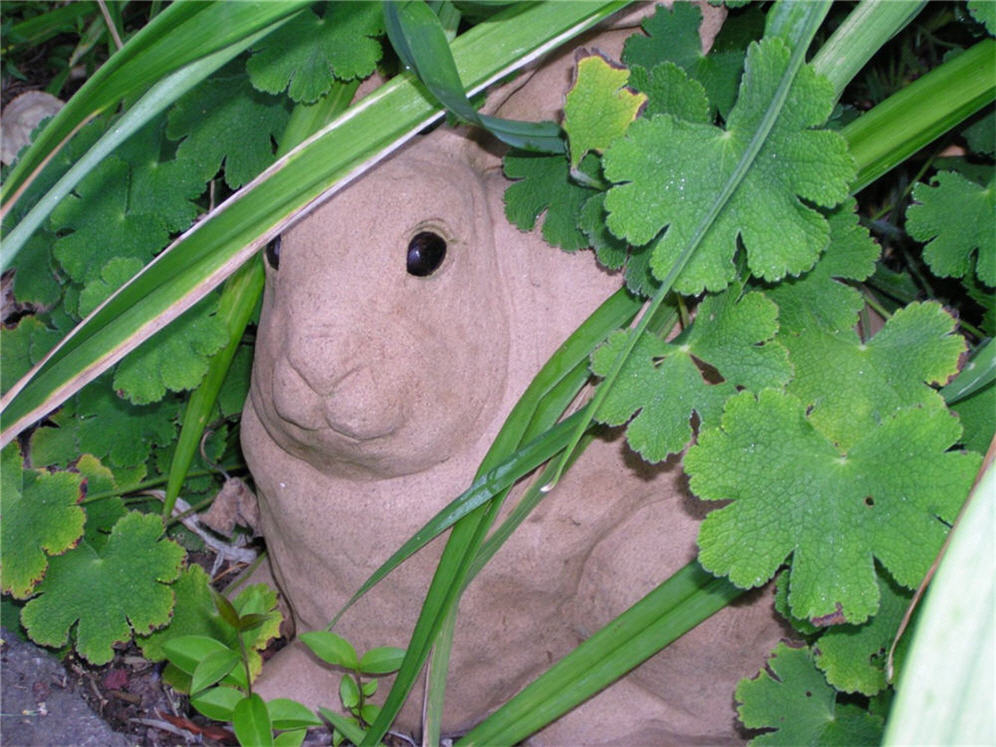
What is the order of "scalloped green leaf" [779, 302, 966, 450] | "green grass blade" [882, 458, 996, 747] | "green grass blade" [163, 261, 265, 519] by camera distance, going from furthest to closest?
"green grass blade" [163, 261, 265, 519], "scalloped green leaf" [779, 302, 966, 450], "green grass blade" [882, 458, 996, 747]

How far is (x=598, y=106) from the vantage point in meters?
1.24

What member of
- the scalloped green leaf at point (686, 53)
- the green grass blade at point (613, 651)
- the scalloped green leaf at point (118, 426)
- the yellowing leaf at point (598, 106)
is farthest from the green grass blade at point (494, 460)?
the scalloped green leaf at point (118, 426)

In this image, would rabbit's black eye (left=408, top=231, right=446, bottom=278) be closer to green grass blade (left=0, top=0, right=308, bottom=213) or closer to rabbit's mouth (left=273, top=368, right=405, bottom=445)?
rabbit's mouth (left=273, top=368, right=405, bottom=445)

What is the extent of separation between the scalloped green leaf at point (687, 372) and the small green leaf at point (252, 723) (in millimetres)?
621

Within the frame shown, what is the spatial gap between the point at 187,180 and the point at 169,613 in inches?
26.4

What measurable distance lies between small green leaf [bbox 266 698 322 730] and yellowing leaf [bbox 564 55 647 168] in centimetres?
87

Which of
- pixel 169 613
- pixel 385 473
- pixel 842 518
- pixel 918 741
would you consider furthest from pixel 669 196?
pixel 169 613

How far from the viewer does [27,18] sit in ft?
7.67

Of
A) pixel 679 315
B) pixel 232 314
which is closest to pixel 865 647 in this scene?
pixel 679 315

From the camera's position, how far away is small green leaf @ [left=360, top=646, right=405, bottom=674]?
1.41m

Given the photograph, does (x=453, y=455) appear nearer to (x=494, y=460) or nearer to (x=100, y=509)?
(x=494, y=460)

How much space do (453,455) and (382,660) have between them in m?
0.31

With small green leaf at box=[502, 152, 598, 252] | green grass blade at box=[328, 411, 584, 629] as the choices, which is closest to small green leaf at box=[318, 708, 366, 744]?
green grass blade at box=[328, 411, 584, 629]

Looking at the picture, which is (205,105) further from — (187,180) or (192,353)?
(192,353)
